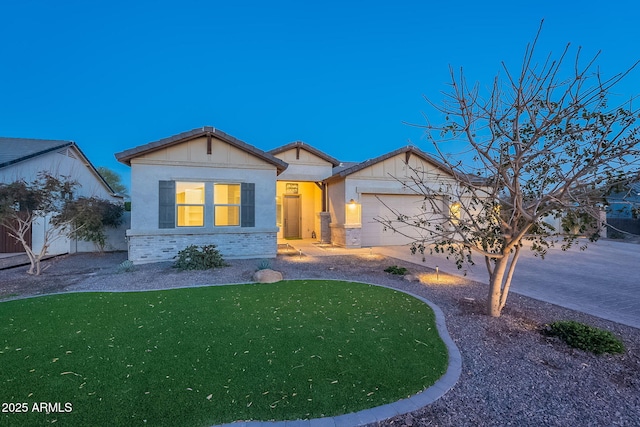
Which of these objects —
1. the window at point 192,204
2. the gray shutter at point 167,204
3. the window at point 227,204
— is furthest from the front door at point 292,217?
the gray shutter at point 167,204

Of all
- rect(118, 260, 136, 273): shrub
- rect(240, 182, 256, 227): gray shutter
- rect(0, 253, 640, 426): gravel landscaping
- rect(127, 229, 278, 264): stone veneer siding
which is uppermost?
rect(240, 182, 256, 227): gray shutter

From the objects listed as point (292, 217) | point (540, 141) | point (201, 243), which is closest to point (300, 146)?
point (292, 217)

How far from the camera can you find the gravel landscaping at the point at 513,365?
2.58m

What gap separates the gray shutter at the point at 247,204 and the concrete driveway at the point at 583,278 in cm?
559

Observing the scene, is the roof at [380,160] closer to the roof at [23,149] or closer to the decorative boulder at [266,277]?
the decorative boulder at [266,277]

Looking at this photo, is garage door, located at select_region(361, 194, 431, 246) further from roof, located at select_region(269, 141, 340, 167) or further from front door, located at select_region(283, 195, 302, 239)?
front door, located at select_region(283, 195, 302, 239)

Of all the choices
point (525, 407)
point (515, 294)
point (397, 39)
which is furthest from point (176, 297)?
point (397, 39)

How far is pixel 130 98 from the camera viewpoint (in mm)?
85938

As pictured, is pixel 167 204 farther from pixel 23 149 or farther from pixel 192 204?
pixel 23 149

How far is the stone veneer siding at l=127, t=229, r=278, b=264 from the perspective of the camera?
385 inches

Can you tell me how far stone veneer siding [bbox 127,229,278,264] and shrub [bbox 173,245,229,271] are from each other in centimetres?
126

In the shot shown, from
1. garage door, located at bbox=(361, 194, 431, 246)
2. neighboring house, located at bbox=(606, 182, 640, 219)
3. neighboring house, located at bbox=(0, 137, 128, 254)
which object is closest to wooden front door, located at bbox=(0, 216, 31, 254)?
neighboring house, located at bbox=(0, 137, 128, 254)

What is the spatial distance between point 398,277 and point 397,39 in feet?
88.6

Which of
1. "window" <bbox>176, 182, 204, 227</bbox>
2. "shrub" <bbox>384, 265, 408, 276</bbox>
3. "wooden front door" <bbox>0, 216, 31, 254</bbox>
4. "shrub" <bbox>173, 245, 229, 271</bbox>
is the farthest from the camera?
"wooden front door" <bbox>0, 216, 31, 254</bbox>
